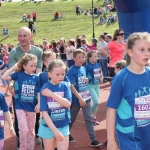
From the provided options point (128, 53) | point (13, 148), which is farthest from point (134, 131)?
point (13, 148)

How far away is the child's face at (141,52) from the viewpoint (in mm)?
3561

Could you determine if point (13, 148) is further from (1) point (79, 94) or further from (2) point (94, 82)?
(2) point (94, 82)

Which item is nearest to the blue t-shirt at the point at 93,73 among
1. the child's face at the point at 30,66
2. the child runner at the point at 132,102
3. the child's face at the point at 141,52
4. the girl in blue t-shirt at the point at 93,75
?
the girl in blue t-shirt at the point at 93,75

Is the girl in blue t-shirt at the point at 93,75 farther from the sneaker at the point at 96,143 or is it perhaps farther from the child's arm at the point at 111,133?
the child's arm at the point at 111,133

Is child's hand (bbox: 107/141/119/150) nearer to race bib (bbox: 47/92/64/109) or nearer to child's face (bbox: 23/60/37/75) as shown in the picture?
race bib (bbox: 47/92/64/109)

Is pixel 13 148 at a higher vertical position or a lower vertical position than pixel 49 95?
lower

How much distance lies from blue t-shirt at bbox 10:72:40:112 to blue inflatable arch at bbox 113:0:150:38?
3232 millimetres

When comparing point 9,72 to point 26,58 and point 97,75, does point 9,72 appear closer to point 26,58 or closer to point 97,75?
point 26,58

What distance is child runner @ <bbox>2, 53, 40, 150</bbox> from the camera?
5766mm

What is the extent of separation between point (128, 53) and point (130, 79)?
0.84ft

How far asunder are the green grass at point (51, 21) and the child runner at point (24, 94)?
29207mm

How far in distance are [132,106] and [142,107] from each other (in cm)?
9

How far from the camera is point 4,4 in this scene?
6203 cm

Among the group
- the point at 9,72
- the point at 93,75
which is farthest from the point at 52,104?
the point at 93,75
